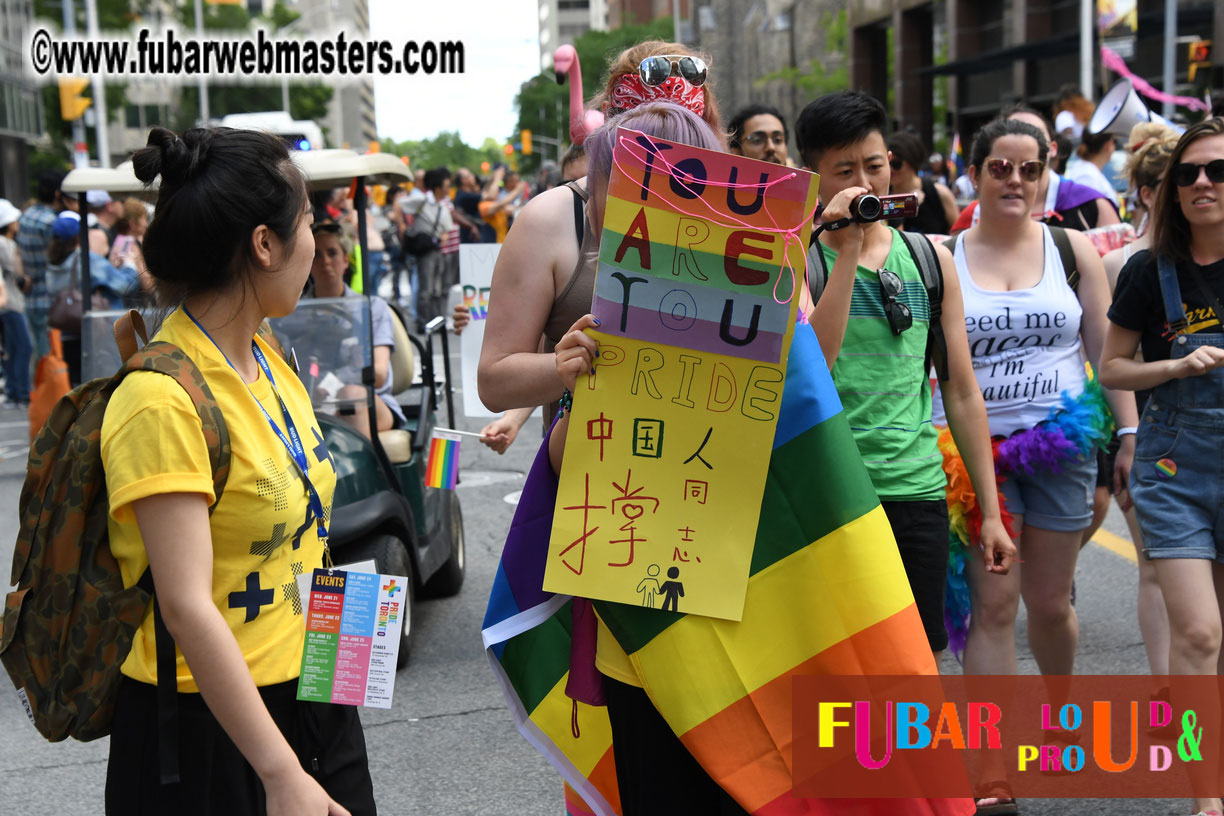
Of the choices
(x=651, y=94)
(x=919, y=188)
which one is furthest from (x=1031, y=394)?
(x=919, y=188)

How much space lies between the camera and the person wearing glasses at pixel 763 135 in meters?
5.32

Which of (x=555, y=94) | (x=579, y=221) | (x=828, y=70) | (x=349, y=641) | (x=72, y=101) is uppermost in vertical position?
(x=555, y=94)

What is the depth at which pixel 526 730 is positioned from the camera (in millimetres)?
2605

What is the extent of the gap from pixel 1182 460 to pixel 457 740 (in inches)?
103

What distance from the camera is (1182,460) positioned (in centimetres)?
375

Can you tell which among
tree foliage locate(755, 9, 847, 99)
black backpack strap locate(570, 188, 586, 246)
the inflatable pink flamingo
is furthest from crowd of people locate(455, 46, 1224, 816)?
tree foliage locate(755, 9, 847, 99)

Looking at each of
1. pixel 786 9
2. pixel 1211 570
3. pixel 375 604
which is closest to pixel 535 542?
pixel 375 604

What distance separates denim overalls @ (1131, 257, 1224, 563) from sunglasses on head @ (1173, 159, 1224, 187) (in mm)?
233

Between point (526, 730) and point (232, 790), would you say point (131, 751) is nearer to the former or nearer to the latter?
point (232, 790)

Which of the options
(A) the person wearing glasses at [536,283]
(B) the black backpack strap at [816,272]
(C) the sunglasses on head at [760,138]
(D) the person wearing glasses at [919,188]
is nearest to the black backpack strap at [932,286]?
(B) the black backpack strap at [816,272]

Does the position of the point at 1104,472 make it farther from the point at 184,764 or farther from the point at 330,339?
the point at 184,764

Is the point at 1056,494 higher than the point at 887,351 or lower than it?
lower

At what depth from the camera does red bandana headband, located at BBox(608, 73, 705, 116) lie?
2.88 m

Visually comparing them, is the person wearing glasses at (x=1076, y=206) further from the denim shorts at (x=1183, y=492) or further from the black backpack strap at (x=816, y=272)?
the black backpack strap at (x=816, y=272)
